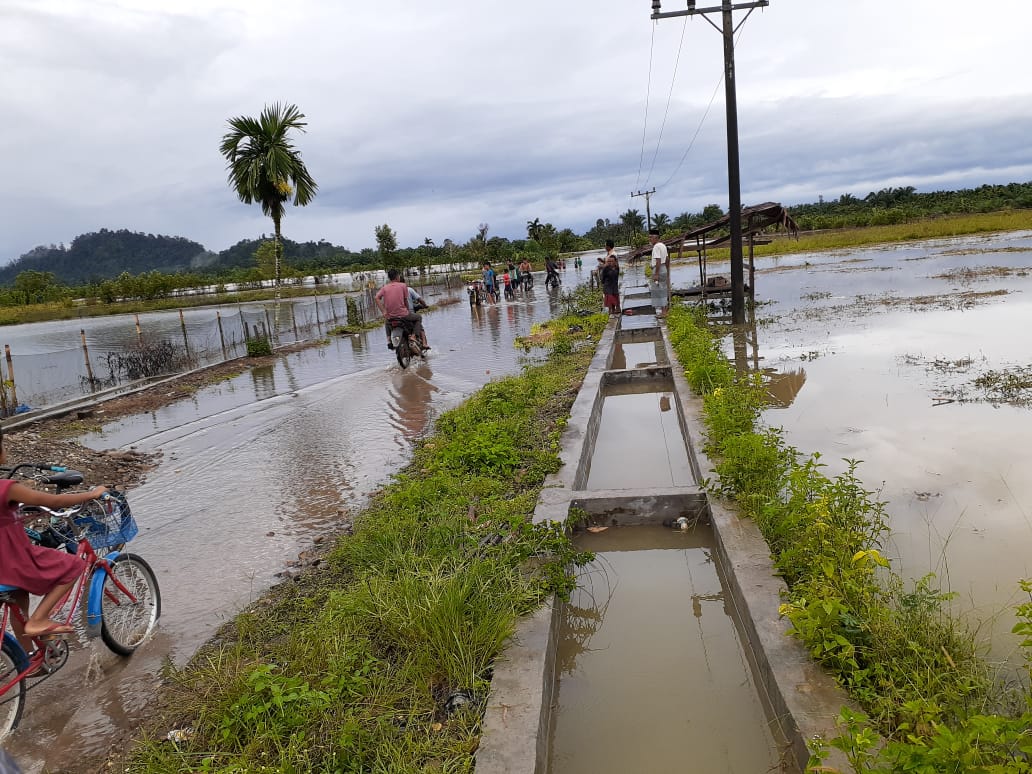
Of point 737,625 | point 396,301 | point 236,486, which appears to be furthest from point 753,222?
point 737,625

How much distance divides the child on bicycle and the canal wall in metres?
2.44

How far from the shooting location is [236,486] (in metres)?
7.34

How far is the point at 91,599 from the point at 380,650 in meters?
1.77

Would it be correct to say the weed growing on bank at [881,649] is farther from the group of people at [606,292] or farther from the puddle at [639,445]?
the group of people at [606,292]

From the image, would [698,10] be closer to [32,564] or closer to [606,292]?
[606,292]

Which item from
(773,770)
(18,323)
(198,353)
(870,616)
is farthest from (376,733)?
(18,323)

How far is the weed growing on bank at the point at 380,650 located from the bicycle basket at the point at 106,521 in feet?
2.92

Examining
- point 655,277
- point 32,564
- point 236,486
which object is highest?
point 655,277

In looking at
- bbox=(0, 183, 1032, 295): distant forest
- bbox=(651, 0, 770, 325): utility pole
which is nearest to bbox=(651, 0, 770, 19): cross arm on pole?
bbox=(651, 0, 770, 325): utility pole

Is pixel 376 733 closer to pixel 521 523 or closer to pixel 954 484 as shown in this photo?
pixel 521 523

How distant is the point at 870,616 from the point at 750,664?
77 centimetres

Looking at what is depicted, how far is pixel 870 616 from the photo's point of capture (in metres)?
3.05

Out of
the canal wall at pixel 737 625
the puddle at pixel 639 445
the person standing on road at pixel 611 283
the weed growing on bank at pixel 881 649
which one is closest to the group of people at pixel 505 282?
the person standing on road at pixel 611 283

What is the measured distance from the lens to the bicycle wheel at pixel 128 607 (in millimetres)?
4043
